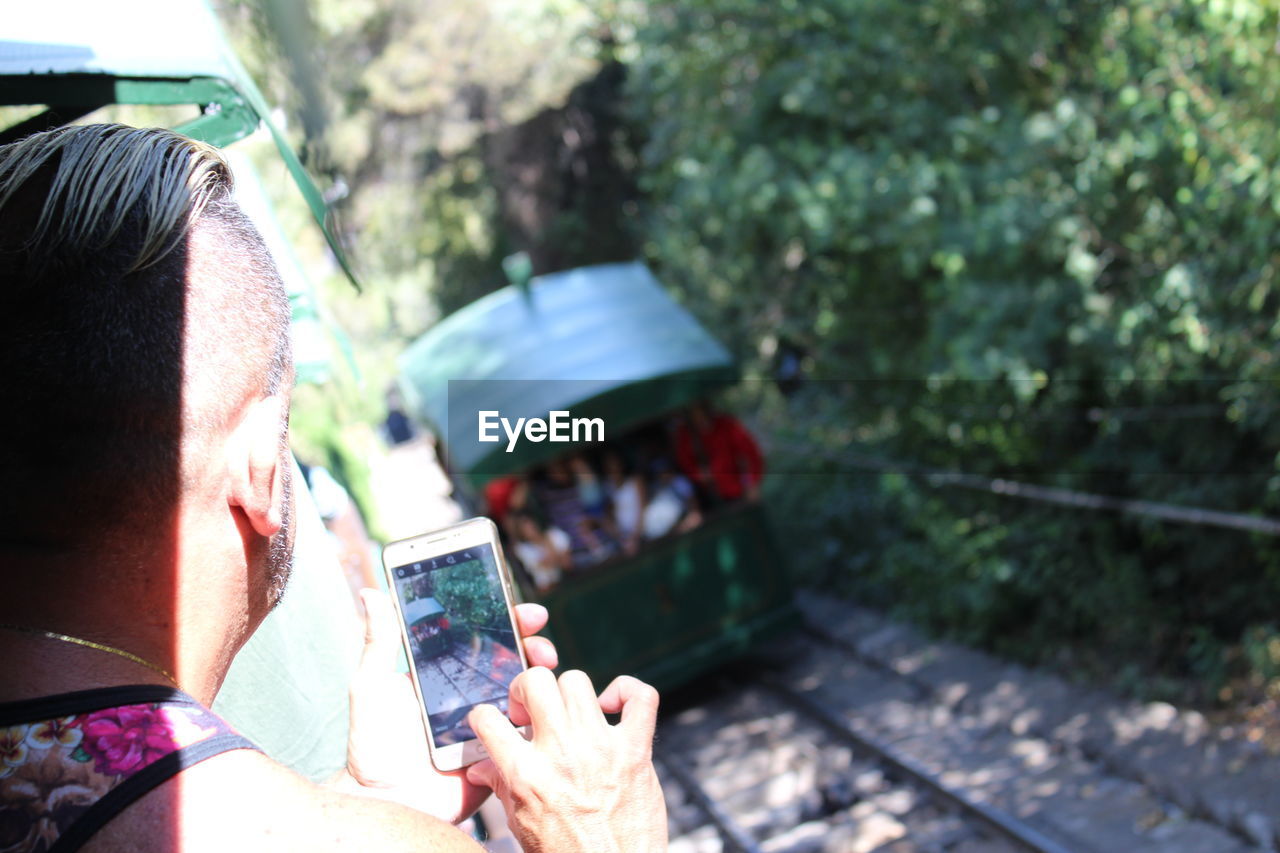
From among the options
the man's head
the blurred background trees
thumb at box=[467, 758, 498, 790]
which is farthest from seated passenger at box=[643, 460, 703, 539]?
the man's head

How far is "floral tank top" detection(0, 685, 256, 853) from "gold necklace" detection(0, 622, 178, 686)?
6cm

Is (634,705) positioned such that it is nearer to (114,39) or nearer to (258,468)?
(258,468)

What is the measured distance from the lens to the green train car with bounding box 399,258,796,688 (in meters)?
7.60

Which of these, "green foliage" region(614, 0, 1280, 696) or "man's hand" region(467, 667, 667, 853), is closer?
"man's hand" region(467, 667, 667, 853)

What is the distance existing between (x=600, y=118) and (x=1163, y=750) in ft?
54.1

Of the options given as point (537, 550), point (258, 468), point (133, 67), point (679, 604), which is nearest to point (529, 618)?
point (258, 468)

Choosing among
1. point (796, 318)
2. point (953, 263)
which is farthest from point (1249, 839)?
point (796, 318)

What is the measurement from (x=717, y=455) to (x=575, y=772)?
751 cm

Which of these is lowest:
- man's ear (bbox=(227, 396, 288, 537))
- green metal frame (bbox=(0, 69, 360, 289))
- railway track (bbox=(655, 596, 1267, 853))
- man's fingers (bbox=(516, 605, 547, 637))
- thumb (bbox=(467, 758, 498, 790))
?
railway track (bbox=(655, 596, 1267, 853))

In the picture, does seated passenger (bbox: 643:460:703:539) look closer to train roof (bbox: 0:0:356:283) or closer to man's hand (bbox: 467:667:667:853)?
train roof (bbox: 0:0:356:283)

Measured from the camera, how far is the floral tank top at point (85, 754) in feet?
3.44

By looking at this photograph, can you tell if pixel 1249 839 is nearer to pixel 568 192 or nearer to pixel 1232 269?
pixel 1232 269

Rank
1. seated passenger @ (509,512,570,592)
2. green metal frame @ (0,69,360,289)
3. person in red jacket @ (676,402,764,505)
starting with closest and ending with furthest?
green metal frame @ (0,69,360,289)
seated passenger @ (509,512,570,592)
person in red jacket @ (676,402,764,505)

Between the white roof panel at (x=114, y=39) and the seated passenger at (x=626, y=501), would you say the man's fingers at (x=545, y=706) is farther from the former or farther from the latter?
the seated passenger at (x=626, y=501)
